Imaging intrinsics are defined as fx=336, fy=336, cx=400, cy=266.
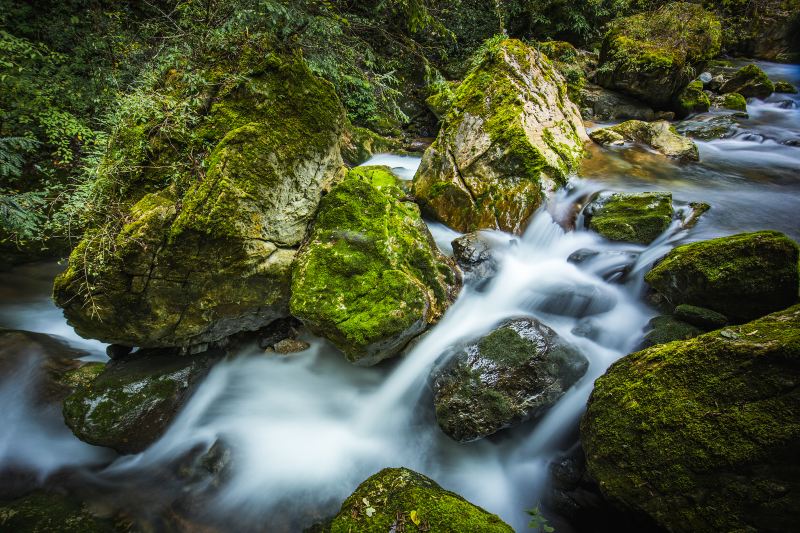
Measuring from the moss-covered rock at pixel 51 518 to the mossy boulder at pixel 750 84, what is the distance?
2183 cm

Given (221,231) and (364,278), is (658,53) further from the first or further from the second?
(221,231)

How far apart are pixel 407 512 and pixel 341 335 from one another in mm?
Result: 1856

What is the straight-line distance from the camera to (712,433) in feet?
7.66

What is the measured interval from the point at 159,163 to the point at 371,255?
2.53 m

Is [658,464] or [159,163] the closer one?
[658,464]

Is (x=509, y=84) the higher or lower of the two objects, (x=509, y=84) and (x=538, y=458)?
the higher

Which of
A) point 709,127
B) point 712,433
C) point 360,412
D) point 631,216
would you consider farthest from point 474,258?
point 709,127

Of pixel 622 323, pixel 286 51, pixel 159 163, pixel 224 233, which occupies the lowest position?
pixel 622 323

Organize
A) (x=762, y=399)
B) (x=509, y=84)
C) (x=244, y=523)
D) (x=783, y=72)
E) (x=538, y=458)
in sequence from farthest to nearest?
(x=783, y=72)
(x=509, y=84)
(x=538, y=458)
(x=244, y=523)
(x=762, y=399)

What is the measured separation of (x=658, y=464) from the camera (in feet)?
8.17


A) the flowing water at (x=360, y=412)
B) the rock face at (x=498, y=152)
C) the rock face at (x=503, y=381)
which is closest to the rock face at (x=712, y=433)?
→ the rock face at (x=503, y=381)

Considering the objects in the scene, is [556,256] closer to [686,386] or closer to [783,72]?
[686,386]

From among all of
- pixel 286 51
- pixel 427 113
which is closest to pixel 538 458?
pixel 286 51

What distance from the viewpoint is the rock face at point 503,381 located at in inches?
138
